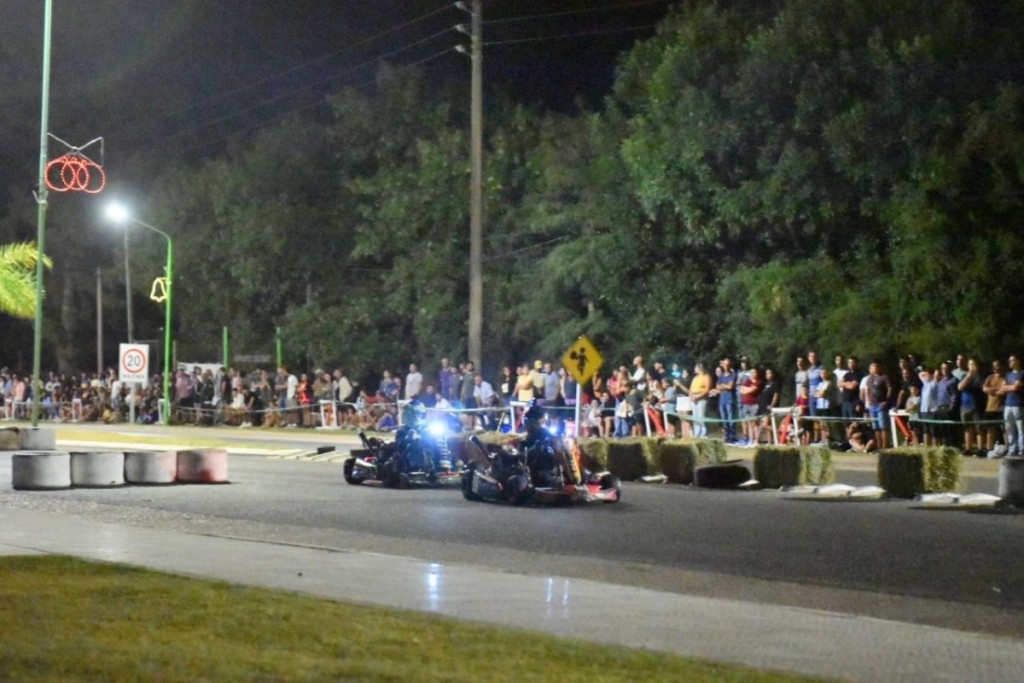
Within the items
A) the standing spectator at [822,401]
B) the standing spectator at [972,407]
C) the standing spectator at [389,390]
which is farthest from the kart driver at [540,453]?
the standing spectator at [389,390]

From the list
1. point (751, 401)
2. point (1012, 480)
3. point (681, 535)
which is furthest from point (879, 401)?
point (681, 535)

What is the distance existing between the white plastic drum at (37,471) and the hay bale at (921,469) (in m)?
11.6

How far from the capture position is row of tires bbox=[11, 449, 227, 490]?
2259 centimetres

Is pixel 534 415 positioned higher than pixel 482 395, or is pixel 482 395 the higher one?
pixel 482 395

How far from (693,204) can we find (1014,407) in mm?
12987

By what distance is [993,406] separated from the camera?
25.9m

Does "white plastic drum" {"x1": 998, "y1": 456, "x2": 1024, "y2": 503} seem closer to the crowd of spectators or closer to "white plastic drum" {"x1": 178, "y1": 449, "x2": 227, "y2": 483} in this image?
the crowd of spectators

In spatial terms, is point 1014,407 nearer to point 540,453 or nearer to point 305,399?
point 540,453

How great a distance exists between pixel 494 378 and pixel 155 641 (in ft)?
132

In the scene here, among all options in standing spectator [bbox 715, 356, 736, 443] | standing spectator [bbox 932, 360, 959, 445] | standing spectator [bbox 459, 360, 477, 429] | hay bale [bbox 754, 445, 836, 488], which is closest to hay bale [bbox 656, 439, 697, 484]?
hay bale [bbox 754, 445, 836, 488]

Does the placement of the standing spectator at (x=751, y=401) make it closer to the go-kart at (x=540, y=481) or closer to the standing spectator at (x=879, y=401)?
the standing spectator at (x=879, y=401)

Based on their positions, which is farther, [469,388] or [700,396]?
[469,388]

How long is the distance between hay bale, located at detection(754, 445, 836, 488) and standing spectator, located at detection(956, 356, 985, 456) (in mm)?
4550

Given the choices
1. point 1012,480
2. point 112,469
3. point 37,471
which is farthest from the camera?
A: point 112,469
